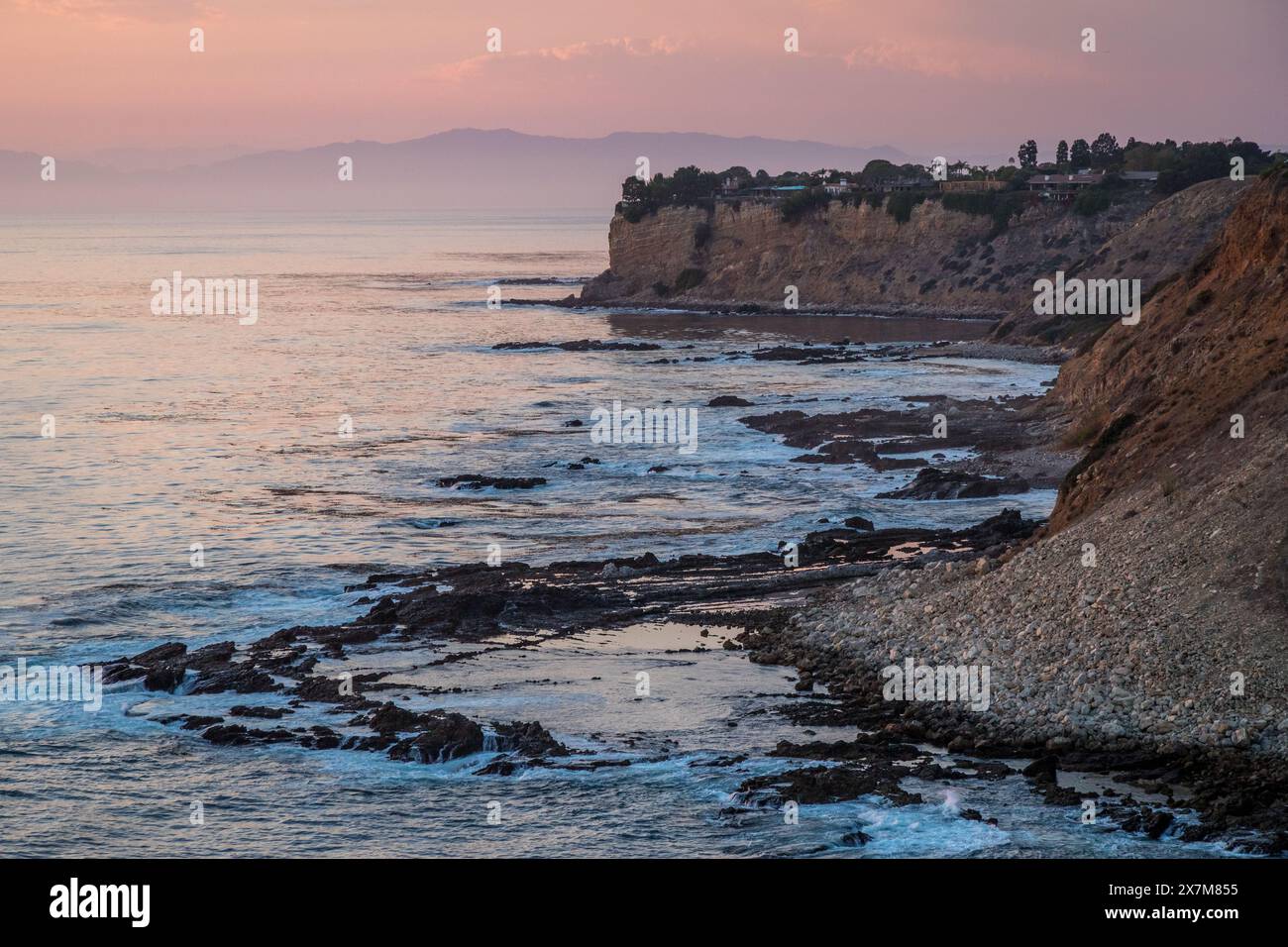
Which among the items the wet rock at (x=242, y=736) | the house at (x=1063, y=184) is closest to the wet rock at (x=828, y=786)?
the wet rock at (x=242, y=736)

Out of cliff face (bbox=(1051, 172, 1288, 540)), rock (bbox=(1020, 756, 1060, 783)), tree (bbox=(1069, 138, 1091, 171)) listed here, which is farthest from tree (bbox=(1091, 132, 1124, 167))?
rock (bbox=(1020, 756, 1060, 783))

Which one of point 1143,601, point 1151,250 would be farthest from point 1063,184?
point 1143,601

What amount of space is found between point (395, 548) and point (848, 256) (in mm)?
98200

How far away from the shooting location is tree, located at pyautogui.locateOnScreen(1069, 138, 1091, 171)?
144 metres

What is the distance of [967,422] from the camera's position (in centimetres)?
5334

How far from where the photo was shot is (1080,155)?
146 metres

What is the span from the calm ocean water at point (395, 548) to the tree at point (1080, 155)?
221 feet

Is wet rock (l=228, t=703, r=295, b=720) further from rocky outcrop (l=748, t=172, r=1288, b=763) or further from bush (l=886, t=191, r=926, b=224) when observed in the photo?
bush (l=886, t=191, r=926, b=224)

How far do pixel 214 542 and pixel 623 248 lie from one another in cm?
10702

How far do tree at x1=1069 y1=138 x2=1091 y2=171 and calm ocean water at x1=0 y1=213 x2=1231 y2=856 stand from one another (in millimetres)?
67475

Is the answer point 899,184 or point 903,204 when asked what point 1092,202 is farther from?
point 899,184

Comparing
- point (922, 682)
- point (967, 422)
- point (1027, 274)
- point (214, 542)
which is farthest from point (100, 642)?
point (1027, 274)
